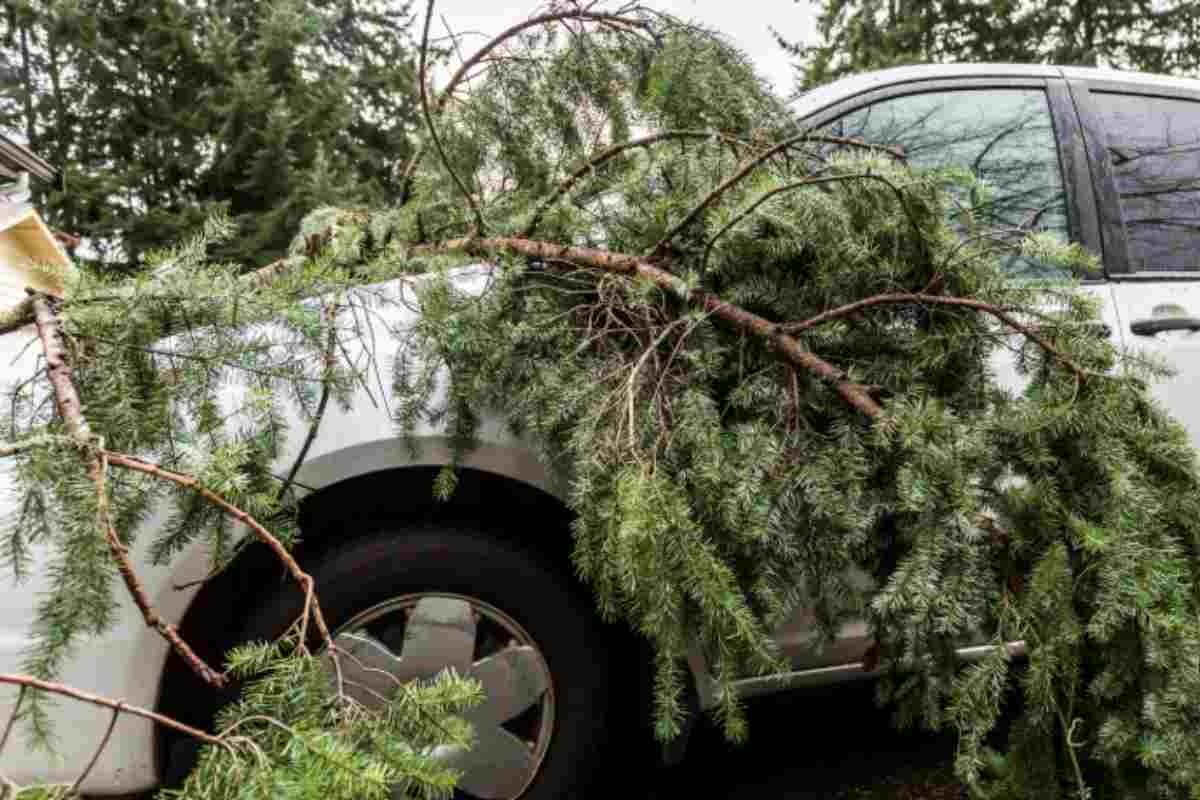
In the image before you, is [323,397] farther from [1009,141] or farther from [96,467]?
[1009,141]

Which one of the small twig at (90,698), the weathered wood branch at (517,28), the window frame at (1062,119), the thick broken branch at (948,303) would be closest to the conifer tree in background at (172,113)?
the weathered wood branch at (517,28)

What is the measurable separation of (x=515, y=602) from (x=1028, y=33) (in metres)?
14.7

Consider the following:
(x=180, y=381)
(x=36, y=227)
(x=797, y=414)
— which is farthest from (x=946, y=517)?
(x=36, y=227)

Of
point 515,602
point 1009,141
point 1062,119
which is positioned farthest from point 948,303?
point 1062,119

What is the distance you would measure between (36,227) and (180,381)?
3478mm

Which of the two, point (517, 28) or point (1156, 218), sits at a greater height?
point (517, 28)

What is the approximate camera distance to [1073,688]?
1467mm

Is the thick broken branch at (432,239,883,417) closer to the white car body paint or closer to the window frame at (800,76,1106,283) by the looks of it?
the white car body paint

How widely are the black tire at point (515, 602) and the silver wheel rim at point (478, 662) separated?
0.02 metres

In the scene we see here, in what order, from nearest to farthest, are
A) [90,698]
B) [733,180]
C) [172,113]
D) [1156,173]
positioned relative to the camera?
[90,698] → [733,180] → [1156,173] → [172,113]

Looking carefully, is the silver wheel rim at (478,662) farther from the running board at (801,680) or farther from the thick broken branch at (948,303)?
the thick broken branch at (948,303)

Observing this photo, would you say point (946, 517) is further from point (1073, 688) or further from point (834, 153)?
point (834, 153)

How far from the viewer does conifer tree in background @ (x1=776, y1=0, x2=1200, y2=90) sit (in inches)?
526

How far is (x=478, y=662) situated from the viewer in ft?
6.09
